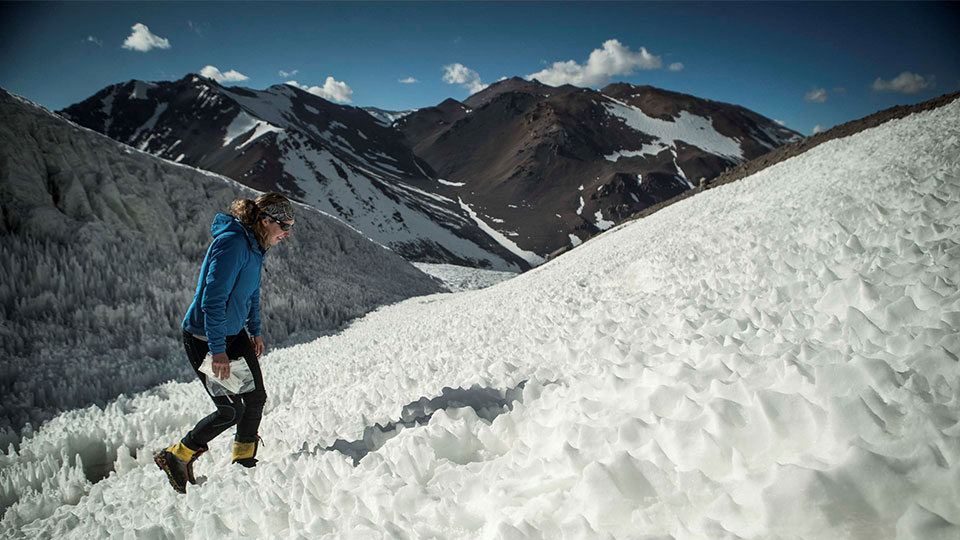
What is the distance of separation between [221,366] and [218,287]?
65 cm

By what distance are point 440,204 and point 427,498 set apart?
92462 millimetres

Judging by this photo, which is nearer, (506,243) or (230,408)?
(230,408)

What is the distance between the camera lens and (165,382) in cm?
743

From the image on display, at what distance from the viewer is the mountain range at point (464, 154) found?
66.1m

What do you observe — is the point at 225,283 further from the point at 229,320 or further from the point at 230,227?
the point at 230,227

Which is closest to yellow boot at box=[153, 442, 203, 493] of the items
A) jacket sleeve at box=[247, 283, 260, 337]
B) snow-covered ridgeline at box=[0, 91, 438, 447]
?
jacket sleeve at box=[247, 283, 260, 337]

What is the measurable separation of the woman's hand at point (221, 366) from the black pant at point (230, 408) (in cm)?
19

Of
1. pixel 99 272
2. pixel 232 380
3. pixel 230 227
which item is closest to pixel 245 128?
pixel 99 272

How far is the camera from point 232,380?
3.41m

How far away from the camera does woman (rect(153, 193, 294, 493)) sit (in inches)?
127

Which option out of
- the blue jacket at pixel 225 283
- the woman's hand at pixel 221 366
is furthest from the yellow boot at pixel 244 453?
the blue jacket at pixel 225 283

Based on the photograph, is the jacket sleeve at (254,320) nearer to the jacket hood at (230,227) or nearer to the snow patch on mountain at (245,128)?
the jacket hood at (230,227)

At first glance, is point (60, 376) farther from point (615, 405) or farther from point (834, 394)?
point (834, 394)

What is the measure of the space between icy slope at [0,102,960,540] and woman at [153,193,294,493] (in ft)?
0.92
